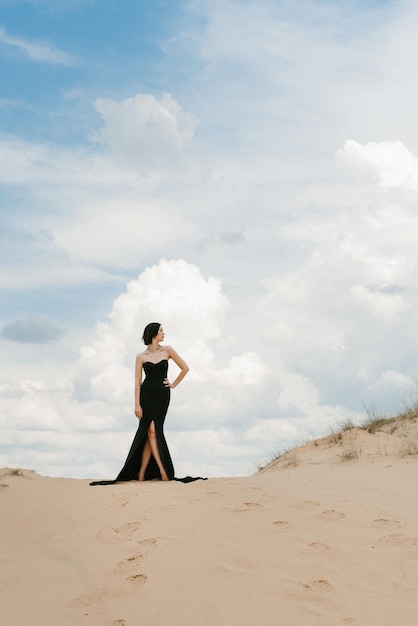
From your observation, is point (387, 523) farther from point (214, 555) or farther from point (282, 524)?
point (214, 555)

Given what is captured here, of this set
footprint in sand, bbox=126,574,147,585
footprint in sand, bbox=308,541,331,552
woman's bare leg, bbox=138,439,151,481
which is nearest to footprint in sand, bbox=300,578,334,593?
footprint in sand, bbox=308,541,331,552

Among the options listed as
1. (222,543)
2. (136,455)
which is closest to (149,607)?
(222,543)

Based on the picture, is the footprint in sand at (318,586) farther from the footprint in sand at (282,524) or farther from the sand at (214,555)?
the footprint in sand at (282,524)

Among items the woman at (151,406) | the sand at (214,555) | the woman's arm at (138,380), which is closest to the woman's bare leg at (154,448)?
the woman at (151,406)

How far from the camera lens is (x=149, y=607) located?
548cm

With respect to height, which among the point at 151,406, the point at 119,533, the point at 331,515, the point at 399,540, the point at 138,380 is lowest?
the point at 399,540

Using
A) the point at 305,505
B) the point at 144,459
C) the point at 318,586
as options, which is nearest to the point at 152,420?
the point at 144,459

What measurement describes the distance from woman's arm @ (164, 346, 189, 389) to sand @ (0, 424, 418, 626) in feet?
7.29

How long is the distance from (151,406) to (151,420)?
223mm

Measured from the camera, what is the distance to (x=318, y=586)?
18.2ft

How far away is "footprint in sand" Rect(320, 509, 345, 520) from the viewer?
7.16 metres

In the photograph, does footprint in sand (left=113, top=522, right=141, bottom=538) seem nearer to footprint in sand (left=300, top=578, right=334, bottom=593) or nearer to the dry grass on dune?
footprint in sand (left=300, top=578, right=334, bottom=593)

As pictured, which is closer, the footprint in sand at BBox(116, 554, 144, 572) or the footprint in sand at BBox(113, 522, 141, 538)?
the footprint in sand at BBox(116, 554, 144, 572)

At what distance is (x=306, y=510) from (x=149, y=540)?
172cm
